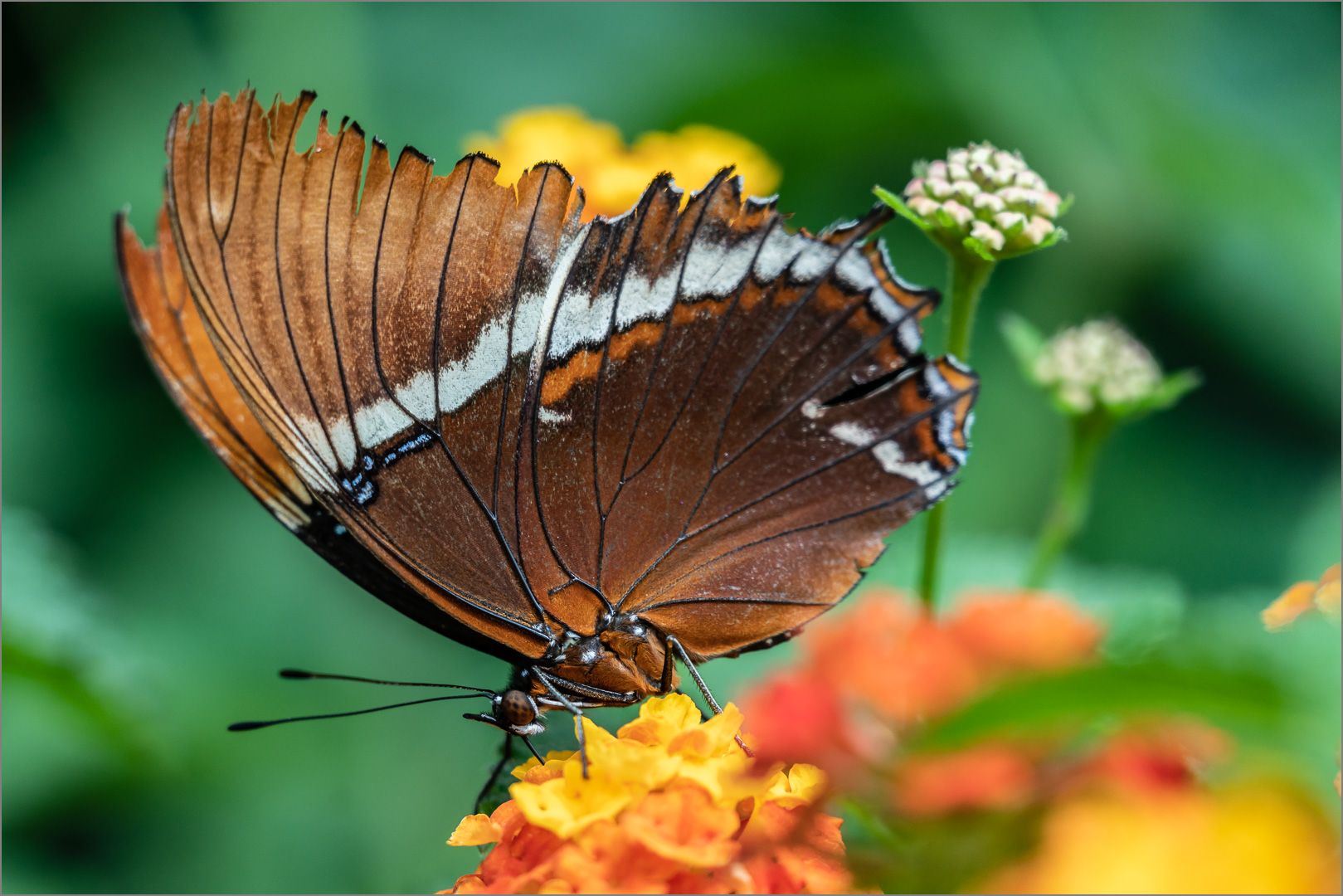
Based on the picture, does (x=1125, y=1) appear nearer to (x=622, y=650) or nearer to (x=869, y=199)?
(x=869, y=199)

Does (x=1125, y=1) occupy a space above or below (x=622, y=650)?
above

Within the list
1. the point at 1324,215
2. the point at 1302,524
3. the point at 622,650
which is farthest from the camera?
the point at 1324,215

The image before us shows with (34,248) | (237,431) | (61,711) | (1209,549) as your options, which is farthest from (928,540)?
(34,248)

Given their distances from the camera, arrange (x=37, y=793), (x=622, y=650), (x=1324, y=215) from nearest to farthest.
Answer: (x=622, y=650)
(x=37, y=793)
(x=1324, y=215)

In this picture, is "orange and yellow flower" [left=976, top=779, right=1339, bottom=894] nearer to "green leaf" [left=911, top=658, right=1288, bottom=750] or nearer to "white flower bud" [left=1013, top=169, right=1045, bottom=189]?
"green leaf" [left=911, top=658, right=1288, bottom=750]

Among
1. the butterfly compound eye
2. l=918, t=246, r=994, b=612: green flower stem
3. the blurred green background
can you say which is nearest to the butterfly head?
the butterfly compound eye

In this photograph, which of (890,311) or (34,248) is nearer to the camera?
(890,311)

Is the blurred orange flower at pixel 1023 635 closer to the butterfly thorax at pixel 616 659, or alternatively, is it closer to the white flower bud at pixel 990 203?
the white flower bud at pixel 990 203
